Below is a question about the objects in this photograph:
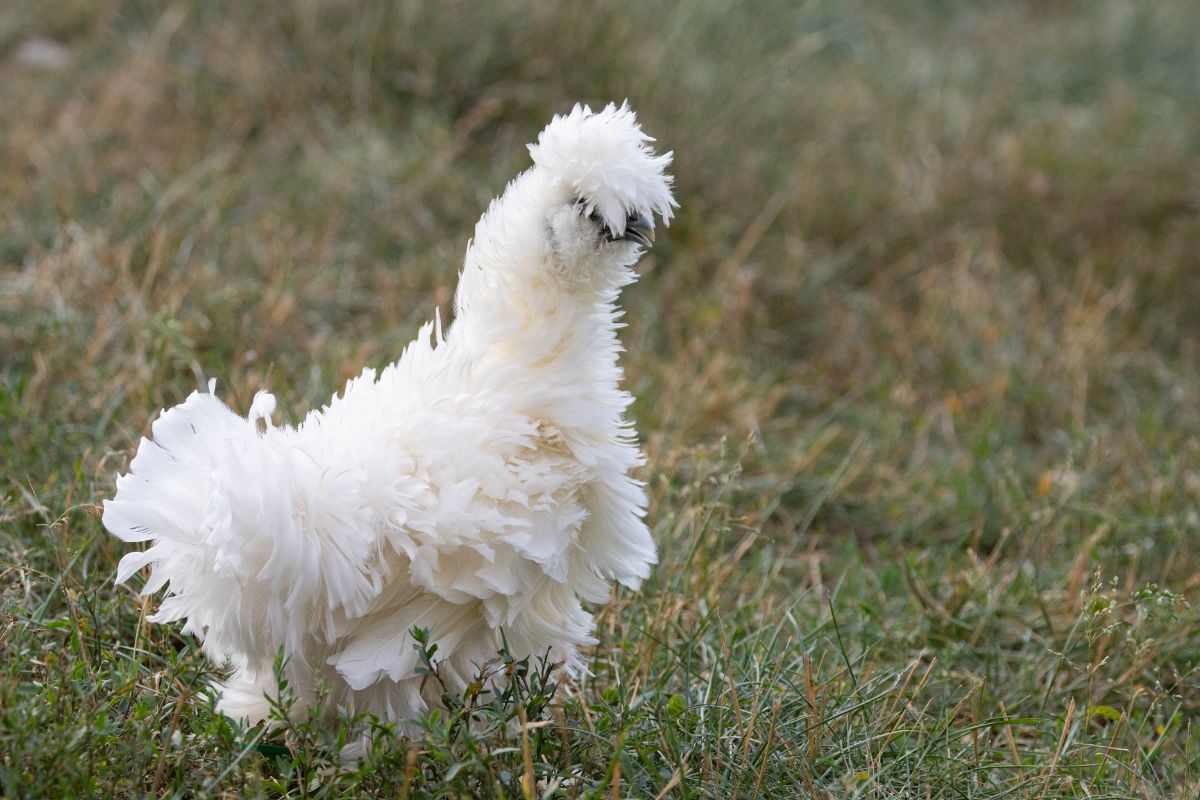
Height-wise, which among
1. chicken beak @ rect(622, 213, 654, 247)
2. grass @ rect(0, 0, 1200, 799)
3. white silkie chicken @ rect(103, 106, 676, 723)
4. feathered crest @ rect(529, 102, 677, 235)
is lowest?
grass @ rect(0, 0, 1200, 799)

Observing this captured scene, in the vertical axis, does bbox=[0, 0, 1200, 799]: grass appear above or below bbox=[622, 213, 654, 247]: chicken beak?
below

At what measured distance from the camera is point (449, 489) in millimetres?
2098

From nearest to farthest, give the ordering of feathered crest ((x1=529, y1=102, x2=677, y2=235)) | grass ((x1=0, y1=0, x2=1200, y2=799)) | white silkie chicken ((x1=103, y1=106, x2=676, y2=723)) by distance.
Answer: white silkie chicken ((x1=103, y1=106, x2=676, y2=723))
feathered crest ((x1=529, y1=102, x2=677, y2=235))
grass ((x1=0, y1=0, x2=1200, y2=799))

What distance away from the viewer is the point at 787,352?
5523 millimetres

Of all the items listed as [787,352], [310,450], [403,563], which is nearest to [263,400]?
[310,450]

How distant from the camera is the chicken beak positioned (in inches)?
87.3

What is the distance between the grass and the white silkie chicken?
0.17m

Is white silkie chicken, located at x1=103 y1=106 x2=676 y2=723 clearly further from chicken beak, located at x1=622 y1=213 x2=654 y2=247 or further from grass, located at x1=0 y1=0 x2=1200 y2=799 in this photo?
grass, located at x1=0 y1=0 x2=1200 y2=799

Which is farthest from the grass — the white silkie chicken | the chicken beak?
the chicken beak

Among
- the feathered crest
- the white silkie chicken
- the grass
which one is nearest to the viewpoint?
the white silkie chicken

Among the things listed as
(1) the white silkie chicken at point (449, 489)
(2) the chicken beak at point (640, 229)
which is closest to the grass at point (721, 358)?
(1) the white silkie chicken at point (449, 489)

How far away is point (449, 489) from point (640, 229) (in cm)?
61

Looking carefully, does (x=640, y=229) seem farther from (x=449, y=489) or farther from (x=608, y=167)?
(x=449, y=489)

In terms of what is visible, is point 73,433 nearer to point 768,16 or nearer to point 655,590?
point 655,590
